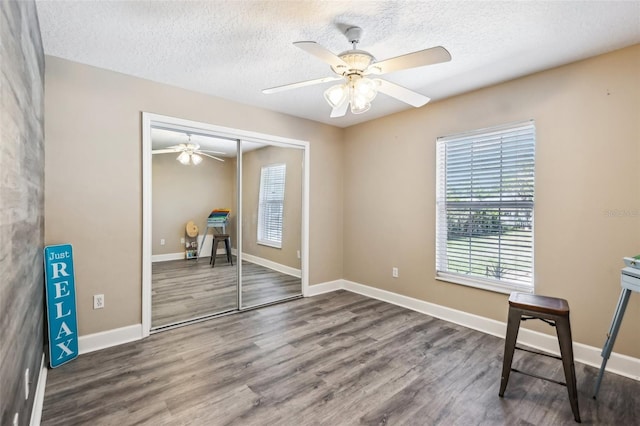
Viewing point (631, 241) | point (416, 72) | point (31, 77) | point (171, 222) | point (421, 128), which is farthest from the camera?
point (421, 128)

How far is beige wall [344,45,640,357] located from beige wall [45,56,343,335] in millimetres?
2935

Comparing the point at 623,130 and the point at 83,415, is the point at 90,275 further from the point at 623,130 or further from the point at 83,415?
the point at 623,130

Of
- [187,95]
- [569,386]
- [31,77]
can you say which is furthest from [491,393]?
[187,95]

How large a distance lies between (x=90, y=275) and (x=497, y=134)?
4.08m

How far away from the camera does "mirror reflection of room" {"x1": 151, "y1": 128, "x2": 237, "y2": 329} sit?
10.5 ft

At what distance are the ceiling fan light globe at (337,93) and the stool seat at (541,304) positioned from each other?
1863 millimetres

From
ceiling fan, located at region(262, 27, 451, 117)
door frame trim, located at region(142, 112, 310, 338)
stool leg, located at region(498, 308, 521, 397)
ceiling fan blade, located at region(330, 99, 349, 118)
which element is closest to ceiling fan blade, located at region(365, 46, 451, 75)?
ceiling fan, located at region(262, 27, 451, 117)

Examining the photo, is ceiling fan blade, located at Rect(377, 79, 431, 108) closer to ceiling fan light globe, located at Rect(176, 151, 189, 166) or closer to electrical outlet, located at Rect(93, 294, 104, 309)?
ceiling fan light globe, located at Rect(176, 151, 189, 166)

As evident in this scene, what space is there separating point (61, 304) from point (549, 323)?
3568mm

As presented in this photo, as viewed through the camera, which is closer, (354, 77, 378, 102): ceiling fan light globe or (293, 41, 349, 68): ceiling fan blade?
(293, 41, 349, 68): ceiling fan blade

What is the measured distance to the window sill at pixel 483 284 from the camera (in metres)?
2.88

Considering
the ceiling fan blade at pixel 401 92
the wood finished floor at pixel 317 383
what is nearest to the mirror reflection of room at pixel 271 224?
the wood finished floor at pixel 317 383

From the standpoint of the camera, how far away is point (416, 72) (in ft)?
8.96

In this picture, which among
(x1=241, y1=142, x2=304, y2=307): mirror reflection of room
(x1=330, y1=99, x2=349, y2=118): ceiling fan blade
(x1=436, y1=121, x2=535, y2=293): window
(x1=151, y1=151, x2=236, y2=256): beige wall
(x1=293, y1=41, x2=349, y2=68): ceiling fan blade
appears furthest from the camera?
(x1=241, y1=142, x2=304, y2=307): mirror reflection of room
